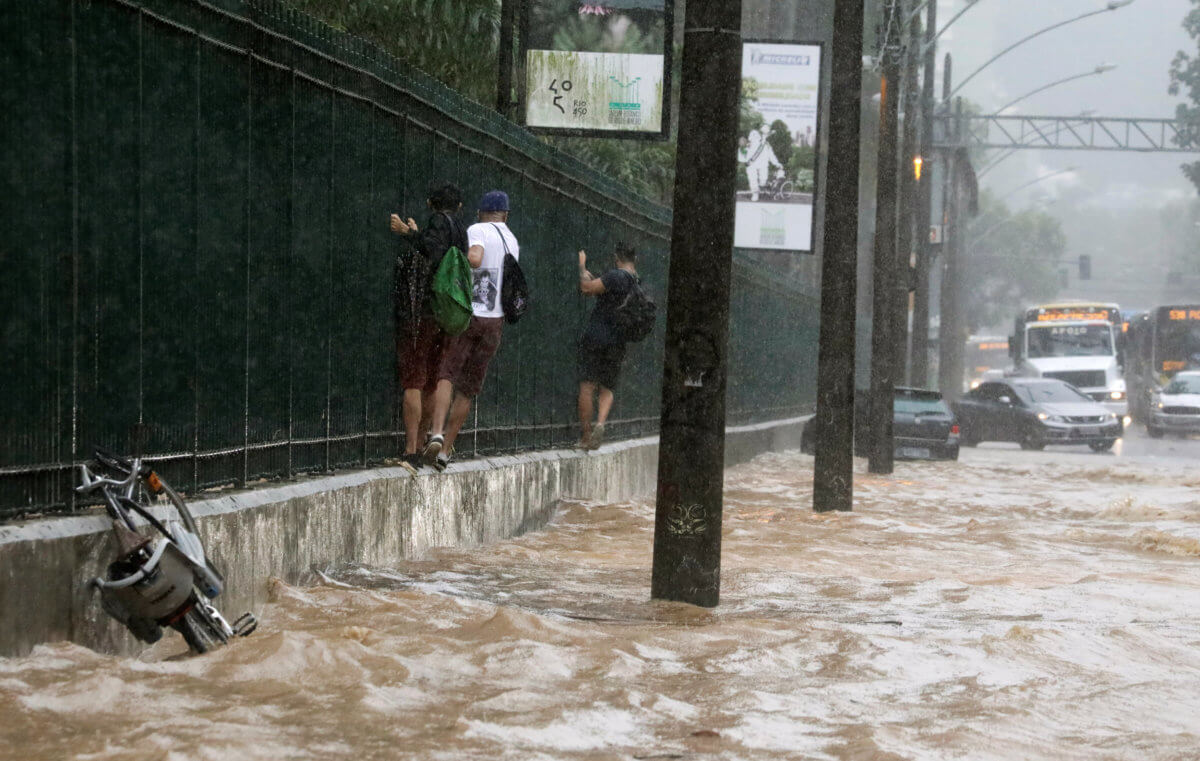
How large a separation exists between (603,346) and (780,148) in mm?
12513

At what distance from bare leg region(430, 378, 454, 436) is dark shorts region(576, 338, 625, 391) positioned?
4.19 m

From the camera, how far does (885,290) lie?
24.7 m

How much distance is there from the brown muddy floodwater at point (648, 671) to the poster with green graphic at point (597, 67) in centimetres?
585

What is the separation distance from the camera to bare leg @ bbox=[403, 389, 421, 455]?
10.9 meters

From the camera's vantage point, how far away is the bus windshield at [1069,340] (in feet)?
173

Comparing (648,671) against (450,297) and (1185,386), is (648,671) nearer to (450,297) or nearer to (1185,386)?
(450,297)

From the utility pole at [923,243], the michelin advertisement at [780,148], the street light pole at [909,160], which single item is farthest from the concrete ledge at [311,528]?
the utility pole at [923,243]

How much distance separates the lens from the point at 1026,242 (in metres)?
146

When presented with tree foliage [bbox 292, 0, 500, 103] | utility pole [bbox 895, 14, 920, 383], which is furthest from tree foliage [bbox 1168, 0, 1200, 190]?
tree foliage [bbox 292, 0, 500, 103]

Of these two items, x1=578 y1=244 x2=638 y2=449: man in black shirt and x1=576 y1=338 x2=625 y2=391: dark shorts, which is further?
x1=576 y1=338 x2=625 y2=391: dark shorts

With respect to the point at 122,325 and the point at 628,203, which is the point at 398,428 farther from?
the point at 628,203

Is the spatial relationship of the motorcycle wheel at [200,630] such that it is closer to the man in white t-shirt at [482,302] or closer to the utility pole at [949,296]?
the man in white t-shirt at [482,302]

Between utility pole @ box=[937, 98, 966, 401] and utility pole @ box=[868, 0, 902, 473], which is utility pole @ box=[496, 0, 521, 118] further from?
utility pole @ box=[937, 98, 966, 401]

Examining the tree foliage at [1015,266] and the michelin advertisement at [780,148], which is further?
the tree foliage at [1015,266]
